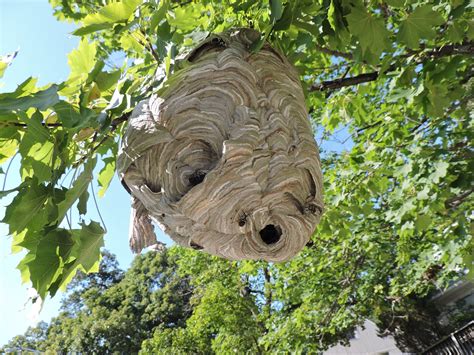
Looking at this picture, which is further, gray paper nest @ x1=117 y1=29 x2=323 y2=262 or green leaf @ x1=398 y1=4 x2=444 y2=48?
green leaf @ x1=398 y1=4 x2=444 y2=48

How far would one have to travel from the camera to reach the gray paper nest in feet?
3.31

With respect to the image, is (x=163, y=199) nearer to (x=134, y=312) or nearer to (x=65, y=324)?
(x=134, y=312)

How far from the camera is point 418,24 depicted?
1472 millimetres

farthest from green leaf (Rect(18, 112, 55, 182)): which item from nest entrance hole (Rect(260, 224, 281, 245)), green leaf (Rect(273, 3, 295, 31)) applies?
green leaf (Rect(273, 3, 295, 31))

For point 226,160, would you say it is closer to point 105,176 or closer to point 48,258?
point 48,258

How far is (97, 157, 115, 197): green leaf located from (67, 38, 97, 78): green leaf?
0.40 m

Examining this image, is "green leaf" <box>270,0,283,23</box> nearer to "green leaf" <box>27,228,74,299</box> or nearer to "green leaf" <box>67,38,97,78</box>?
"green leaf" <box>67,38,97,78</box>

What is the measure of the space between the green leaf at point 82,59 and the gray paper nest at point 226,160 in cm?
25

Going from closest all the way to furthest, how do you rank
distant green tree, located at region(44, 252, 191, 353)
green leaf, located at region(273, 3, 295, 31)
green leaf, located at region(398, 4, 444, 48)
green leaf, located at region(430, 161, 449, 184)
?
green leaf, located at region(273, 3, 295, 31) < green leaf, located at region(398, 4, 444, 48) < green leaf, located at region(430, 161, 449, 184) < distant green tree, located at region(44, 252, 191, 353)

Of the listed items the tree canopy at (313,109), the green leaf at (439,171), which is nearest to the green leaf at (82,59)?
the tree canopy at (313,109)

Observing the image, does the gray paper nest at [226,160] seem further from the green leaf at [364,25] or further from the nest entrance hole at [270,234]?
the green leaf at [364,25]

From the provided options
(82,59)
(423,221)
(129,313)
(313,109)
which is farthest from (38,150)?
(129,313)

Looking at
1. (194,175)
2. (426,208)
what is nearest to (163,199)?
(194,175)

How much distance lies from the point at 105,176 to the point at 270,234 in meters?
0.76
